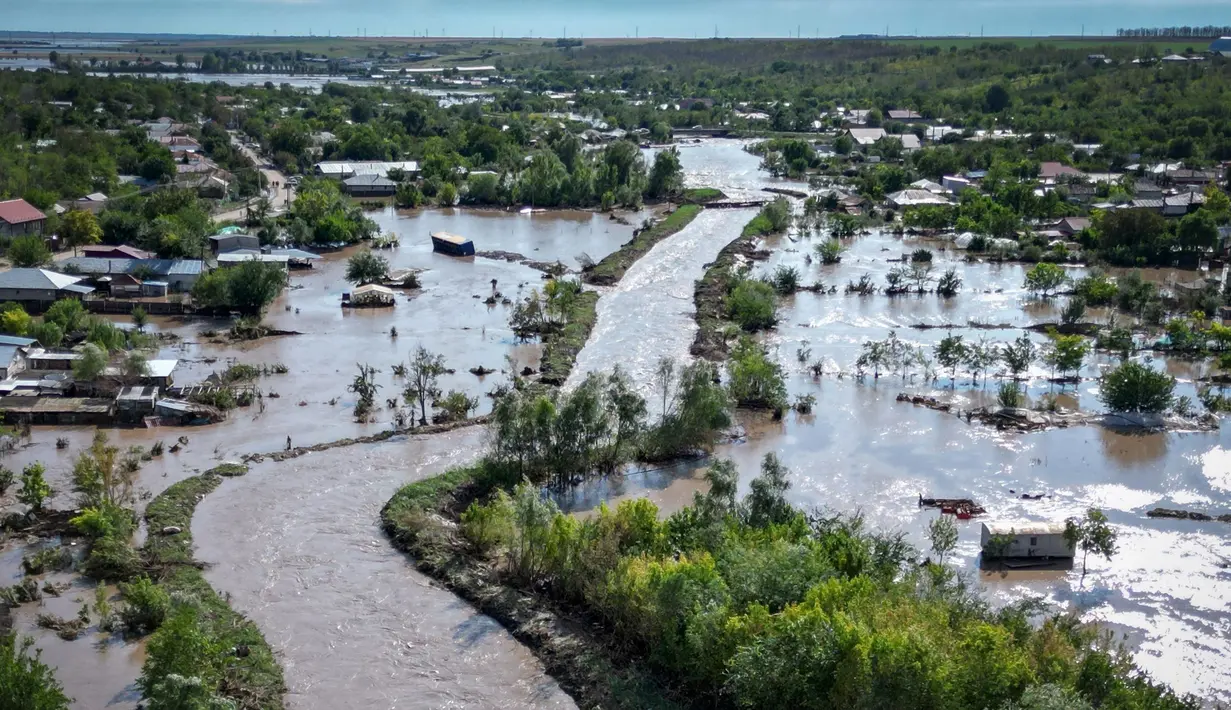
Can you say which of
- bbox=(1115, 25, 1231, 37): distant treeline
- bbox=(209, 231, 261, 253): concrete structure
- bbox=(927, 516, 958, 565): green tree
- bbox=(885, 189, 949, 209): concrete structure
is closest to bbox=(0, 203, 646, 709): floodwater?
bbox=(209, 231, 261, 253): concrete structure

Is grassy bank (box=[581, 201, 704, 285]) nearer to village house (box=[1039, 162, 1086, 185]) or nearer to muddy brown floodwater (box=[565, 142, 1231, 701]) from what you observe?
muddy brown floodwater (box=[565, 142, 1231, 701])

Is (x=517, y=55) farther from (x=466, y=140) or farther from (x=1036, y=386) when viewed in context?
(x=1036, y=386)

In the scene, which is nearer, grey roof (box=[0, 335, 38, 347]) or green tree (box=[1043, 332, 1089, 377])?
grey roof (box=[0, 335, 38, 347])

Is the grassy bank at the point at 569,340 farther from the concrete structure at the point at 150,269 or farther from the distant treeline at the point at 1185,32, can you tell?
the distant treeline at the point at 1185,32

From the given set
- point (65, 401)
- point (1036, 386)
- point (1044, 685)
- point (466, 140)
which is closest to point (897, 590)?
point (1044, 685)

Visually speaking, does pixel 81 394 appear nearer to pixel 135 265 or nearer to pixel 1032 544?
pixel 135 265

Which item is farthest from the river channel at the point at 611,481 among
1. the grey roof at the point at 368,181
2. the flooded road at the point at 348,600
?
the grey roof at the point at 368,181
